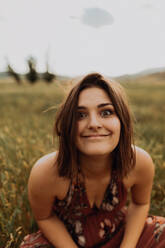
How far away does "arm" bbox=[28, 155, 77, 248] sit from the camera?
1244mm

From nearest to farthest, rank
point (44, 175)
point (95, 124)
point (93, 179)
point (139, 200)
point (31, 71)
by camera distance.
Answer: point (95, 124)
point (44, 175)
point (93, 179)
point (139, 200)
point (31, 71)

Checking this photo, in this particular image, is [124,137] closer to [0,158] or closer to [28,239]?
[28,239]

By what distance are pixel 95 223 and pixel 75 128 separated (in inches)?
24.8

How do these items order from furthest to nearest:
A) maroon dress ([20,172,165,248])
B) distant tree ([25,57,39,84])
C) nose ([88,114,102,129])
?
distant tree ([25,57,39,84]), maroon dress ([20,172,165,248]), nose ([88,114,102,129])

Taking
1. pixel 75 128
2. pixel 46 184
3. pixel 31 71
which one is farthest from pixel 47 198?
pixel 31 71

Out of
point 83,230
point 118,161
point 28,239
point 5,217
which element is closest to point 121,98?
point 118,161

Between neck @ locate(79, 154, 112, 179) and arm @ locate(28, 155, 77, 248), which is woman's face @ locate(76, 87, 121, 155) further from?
arm @ locate(28, 155, 77, 248)

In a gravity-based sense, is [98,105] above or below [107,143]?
above

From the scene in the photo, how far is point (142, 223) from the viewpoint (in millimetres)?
1452

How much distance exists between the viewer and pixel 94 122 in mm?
1075

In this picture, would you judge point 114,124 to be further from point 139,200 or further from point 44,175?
point 139,200

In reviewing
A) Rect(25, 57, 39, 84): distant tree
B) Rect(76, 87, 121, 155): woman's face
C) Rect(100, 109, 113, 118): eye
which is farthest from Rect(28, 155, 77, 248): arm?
Rect(25, 57, 39, 84): distant tree

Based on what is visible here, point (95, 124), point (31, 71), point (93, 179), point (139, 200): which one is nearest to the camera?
point (95, 124)

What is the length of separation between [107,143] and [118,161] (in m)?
0.26
